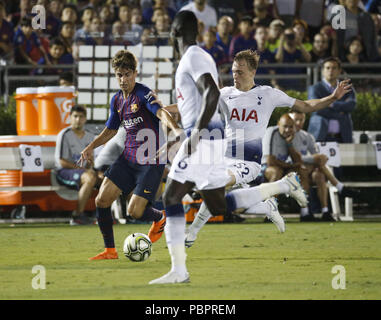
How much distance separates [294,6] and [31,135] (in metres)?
6.74

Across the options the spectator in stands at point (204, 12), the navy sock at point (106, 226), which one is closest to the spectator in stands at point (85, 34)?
the spectator in stands at point (204, 12)

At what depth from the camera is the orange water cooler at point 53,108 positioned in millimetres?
16500

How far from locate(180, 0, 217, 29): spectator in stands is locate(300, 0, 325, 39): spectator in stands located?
207cm

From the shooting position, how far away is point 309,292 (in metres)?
7.45

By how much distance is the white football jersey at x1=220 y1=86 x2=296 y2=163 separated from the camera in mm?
10578

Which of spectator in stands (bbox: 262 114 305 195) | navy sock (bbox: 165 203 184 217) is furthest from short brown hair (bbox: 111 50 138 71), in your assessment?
spectator in stands (bbox: 262 114 305 195)

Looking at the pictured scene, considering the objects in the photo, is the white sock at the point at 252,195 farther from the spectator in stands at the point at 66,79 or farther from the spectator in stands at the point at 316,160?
the spectator in stands at the point at 66,79

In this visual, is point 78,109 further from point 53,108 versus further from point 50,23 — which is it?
point 50,23

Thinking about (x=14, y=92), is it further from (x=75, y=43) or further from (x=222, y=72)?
(x=222, y=72)

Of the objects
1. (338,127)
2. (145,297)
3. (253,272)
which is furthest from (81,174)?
(145,297)

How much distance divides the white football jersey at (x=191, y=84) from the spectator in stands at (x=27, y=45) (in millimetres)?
10754

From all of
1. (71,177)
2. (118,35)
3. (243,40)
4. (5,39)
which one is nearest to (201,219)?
(71,177)

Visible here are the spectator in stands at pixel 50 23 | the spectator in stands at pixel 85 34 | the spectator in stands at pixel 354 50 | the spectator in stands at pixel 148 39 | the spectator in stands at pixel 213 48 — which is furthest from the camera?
the spectator in stands at pixel 50 23

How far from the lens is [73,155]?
50.3 feet
